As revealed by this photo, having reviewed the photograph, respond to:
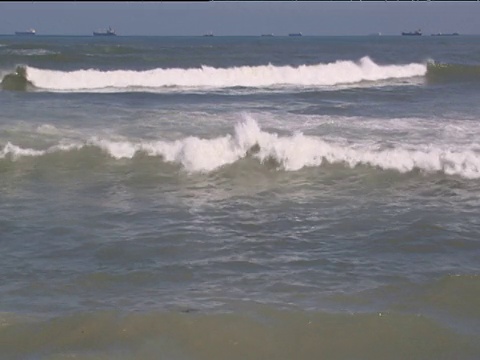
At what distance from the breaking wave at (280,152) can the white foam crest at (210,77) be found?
42.5 feet

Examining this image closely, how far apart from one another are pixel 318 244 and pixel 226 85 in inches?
814

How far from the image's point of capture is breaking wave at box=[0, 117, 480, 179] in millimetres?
10891

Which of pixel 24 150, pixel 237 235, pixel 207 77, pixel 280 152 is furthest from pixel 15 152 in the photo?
pixel 207 77

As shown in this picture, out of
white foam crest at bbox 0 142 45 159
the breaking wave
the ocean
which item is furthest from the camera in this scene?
white foam crest at bbox 0 142 45 159

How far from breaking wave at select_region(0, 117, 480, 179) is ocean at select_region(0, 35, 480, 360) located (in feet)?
0.12

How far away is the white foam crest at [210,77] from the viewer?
2578cm

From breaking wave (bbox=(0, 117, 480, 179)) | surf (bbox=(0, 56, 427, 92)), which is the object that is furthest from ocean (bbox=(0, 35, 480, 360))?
surf (bbox=(0, 56, 427, 92))

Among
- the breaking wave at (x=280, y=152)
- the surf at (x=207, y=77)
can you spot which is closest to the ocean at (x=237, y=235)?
the breaking wave at (x=280, y=152)

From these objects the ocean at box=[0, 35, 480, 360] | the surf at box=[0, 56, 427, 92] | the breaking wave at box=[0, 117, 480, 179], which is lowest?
the ocean at box=[0, 35, 480, 360]

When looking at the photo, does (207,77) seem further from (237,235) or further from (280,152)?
(237,235)

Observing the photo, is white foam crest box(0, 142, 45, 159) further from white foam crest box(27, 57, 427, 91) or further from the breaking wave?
white foam crest box(27, 57, 427, 91)

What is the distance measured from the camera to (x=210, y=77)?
28328 millimetres

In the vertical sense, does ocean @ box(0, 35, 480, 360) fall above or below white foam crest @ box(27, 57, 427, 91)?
below

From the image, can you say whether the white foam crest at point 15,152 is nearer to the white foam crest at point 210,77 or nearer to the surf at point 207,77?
the surf at point 207,77
